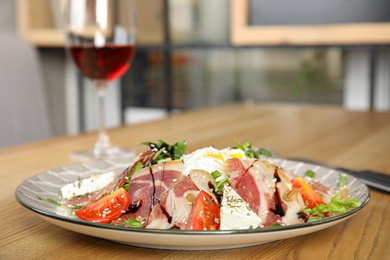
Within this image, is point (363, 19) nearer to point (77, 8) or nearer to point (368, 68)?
point (368, 68)

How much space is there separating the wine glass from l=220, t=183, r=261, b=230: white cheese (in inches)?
23.4

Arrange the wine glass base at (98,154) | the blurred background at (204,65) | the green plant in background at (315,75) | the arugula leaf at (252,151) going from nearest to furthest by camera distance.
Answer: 1. the arugula leaf at (252,151)
2. the wine glass base at (98,154)
3. the blurred background at (204,65)
4. the green plant in background at (315,75)

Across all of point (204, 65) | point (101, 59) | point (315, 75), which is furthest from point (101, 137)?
point (204, 65)

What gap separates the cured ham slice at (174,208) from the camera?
0.53m

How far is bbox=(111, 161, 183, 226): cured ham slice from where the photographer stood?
0.56 m

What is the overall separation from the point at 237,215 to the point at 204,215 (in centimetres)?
4

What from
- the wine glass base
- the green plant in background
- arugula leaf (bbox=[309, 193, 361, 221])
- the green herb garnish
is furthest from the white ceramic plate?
the green plant in background

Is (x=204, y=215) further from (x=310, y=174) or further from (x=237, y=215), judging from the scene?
(x=310, y=174)

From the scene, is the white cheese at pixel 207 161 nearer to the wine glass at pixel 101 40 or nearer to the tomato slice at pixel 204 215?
the tomato slice at pixel 204 215

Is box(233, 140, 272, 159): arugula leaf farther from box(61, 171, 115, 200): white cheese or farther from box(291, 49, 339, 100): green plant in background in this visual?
box(291, 49, 339, 100): green plant in background

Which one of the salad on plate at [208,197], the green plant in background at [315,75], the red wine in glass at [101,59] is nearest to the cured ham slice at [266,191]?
the salad on plate at [208,197]

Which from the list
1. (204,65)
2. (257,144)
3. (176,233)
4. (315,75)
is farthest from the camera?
(204,65)

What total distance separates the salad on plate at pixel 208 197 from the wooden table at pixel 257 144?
0.12ft

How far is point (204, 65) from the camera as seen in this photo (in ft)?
10.1
